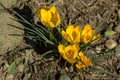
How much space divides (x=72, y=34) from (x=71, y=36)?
22 millimetres

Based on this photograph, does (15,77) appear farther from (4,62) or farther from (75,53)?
(75,53)

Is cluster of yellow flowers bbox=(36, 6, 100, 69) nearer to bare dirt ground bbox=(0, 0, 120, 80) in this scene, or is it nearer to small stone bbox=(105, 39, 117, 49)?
bare dirt ground bbox=(0, 0, 120, 80)

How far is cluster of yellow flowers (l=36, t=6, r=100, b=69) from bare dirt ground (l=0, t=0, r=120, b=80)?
240mm

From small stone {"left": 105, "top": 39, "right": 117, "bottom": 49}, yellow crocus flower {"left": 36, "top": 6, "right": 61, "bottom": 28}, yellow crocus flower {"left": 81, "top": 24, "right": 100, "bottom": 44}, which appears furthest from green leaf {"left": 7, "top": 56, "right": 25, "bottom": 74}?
small stone {"left": 105, "top": 39, "right": 117, "bottom": 49}

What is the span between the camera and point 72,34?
2730 millimetres

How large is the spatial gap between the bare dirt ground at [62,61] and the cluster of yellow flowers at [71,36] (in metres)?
0.24

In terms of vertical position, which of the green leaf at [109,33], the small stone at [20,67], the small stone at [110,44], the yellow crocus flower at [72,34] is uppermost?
the yellow crocus flower at [72,34]

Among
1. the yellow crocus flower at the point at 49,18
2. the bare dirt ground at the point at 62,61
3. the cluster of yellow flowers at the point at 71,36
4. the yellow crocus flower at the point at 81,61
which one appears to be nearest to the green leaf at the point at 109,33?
the bare dirt ground at the point at 62,61

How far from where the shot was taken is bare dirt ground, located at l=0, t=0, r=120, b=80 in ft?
9.82

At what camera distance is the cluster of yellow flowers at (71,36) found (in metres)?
2.68

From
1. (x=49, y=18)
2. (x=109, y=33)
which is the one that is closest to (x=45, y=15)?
(x=49, y=18)

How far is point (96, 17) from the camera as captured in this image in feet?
10.9

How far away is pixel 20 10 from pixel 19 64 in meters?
0.61

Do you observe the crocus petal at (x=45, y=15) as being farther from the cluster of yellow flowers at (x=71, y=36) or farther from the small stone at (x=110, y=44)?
the small stone at (x=110, y=44)
